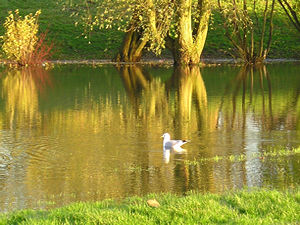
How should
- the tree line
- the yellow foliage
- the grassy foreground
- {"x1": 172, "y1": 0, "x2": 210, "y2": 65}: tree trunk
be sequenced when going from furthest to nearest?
1. the yellow foliage
2. {"x1": 172, "y1": 0, "x2": 210, "y2": 65}: tree trunk
3. the tree line
4. the grassy foreground

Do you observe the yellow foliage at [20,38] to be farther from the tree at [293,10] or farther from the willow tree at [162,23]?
the tree at [293,10]

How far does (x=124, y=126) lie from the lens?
1833 centimetres

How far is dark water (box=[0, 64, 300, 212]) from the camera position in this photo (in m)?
11.8

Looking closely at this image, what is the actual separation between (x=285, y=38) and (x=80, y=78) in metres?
20.6

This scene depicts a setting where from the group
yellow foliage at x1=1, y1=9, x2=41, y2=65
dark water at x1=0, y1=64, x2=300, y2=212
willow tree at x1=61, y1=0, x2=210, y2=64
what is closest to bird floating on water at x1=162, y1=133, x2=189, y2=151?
dark water at x1=0, y1=64, x2=300, y2=212

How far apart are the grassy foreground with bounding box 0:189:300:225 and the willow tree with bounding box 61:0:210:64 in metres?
26.8

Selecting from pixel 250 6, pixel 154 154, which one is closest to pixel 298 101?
pixel 154 154

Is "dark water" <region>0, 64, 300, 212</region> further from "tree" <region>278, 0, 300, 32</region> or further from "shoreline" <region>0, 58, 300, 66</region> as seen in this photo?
"shoreline" <region>0, 58, 300, 66</region>

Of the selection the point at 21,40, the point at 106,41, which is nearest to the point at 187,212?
the point at 21,40

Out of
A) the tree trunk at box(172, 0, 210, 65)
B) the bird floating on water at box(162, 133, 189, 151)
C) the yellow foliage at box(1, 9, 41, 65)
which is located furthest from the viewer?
the yellow foliage at box(1, 9, 41, 65)

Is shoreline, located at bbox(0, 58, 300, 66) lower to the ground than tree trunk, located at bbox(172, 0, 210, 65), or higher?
lower

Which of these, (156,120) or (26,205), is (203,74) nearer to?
(156,120)

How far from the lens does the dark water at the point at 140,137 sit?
11.8 metres

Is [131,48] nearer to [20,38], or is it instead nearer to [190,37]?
[190,37]
